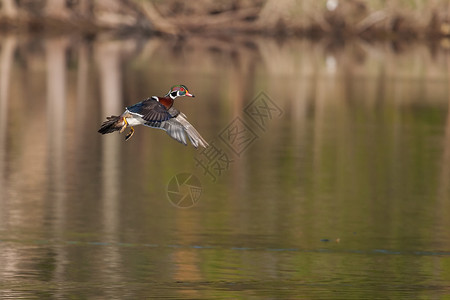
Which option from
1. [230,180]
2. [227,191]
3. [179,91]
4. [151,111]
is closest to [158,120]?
[151,111]

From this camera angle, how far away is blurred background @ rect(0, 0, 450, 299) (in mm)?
16359

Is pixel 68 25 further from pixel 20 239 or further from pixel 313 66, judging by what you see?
pixel 20 239

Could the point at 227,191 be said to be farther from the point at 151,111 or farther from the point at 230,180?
the point at 151,111

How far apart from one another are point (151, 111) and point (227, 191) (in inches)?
556

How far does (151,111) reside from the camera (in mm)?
10062

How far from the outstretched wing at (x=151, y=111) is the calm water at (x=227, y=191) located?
1466 millimetres

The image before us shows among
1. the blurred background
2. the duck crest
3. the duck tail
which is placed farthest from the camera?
the blurred background

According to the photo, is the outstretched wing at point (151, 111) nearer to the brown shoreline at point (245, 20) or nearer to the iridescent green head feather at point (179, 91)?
the iridescent green head feather at point (179, 91)

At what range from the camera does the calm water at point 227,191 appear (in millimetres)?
16234

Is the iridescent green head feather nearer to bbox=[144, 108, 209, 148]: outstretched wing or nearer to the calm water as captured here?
bbox=[144, 108, 209, 148]: outstretched wing

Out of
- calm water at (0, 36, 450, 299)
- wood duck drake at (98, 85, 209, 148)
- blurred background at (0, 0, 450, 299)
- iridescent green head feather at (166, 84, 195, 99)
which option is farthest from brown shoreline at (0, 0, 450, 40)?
wood duck drake at (98, 85, 209, 148)

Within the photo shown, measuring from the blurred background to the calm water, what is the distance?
5cm

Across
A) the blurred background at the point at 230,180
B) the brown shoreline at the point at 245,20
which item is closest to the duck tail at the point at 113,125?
the blurred background at the point at 230,180

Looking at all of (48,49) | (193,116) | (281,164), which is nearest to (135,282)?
(281,164)
